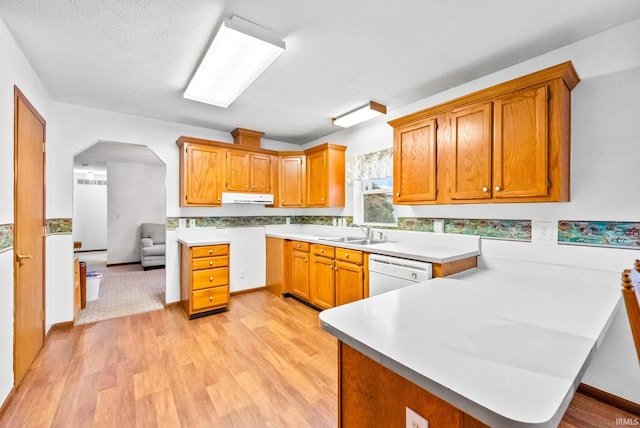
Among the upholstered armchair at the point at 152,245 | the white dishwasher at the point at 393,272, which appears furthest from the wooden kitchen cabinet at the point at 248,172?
the upholstered armchair at the point at 152,245

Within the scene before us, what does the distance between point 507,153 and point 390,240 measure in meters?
1.57

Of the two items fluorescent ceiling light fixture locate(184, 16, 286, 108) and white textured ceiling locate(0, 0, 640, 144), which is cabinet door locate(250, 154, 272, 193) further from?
fluorescent ceiling light fixture locate(184, 16, 286, 108)

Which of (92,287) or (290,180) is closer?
(92,287)

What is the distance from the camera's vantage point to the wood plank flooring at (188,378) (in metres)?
1.74

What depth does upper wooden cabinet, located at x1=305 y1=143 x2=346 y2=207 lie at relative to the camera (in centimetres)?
389

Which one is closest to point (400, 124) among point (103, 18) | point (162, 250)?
point (103, 18)

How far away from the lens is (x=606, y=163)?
6.11ft

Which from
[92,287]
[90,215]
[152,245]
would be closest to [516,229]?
[92,287]

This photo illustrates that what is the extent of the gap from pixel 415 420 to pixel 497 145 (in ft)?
6.58

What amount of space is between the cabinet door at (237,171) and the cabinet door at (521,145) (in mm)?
3034

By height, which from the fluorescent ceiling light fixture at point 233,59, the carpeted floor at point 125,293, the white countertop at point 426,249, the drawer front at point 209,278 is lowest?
the carpeted floor at point 125,293

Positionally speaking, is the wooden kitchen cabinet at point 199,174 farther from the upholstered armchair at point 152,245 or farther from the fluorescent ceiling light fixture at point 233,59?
the upholstered armchair at point 152,245

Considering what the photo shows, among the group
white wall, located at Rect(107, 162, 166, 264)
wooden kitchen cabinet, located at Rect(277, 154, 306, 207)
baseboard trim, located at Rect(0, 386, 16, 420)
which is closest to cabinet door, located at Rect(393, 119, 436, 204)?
wooden kitchen cabinet, located at Rect(277, 154, 306, 207)

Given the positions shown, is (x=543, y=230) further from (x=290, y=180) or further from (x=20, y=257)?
(x=20, y=257)
